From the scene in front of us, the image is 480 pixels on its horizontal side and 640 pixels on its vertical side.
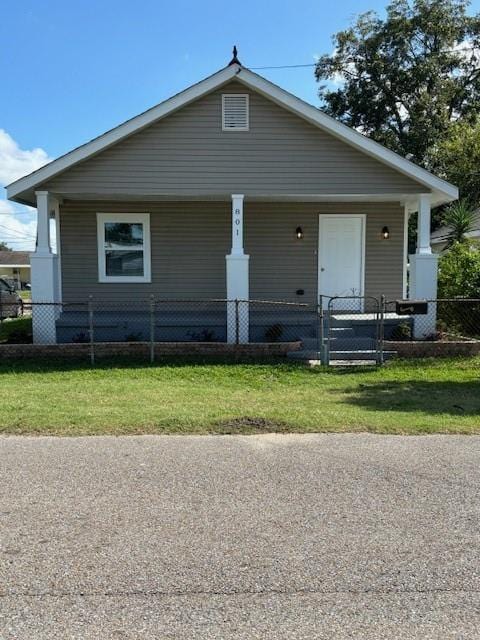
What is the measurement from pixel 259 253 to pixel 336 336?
9.64 ft

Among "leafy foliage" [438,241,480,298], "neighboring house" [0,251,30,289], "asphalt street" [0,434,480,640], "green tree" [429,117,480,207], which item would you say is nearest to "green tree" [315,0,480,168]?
"green tree" [429,117,480,207]

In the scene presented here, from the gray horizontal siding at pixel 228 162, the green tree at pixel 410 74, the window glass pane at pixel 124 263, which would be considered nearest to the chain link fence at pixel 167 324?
the window glass pane at pixel 124 263

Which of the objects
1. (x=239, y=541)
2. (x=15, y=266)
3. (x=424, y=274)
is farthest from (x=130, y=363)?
(x=15, y=266)

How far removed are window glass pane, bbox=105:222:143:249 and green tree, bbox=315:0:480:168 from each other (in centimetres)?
2088

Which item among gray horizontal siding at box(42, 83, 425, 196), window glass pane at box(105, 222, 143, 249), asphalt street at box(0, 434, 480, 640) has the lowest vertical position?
asphalt street at box(0, 434, 480, 640)

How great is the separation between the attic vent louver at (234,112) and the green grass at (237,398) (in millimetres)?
4868

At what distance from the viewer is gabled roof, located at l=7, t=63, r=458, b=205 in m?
10.5

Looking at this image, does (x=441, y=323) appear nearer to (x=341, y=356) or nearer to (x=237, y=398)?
(x=341, y=356)

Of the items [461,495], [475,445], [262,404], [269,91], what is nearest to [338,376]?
[262,404]

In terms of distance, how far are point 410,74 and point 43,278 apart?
26475 mm

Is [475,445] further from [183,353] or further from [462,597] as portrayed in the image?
[183,353]

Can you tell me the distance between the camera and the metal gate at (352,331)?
9.70m

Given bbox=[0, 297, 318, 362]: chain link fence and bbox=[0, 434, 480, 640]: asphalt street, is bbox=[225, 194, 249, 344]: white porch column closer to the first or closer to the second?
bbox=[0, 297, 318, 362]: chain link fence

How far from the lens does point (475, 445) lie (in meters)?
5.36
